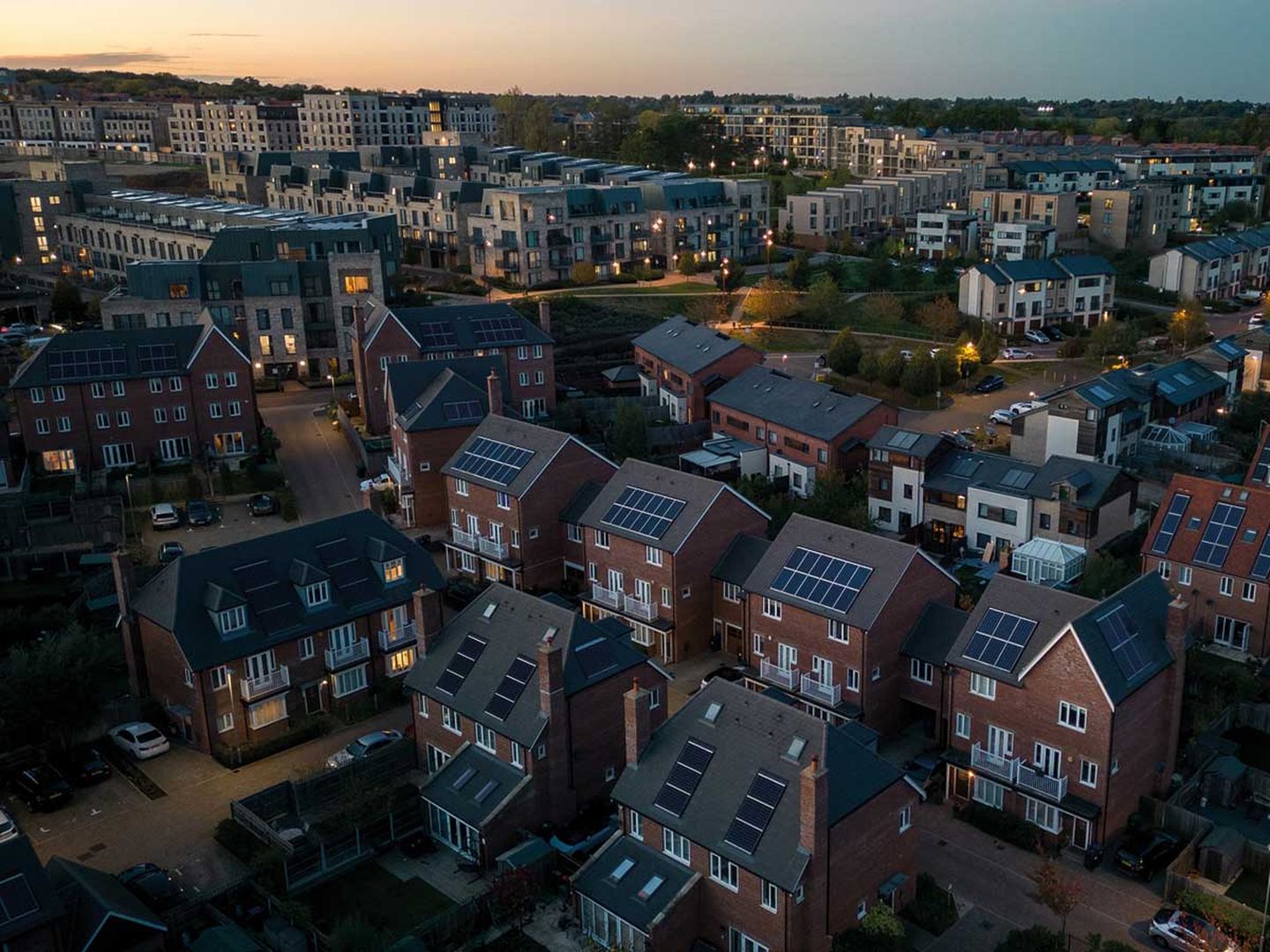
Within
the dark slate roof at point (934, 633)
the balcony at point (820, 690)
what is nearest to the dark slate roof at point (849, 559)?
the dark slate roof at point (934, 633)

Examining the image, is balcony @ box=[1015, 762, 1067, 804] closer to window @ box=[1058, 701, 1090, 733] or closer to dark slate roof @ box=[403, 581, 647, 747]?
window @ box=[1058, 701, 1090, 733]

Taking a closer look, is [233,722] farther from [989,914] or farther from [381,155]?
[381,155]

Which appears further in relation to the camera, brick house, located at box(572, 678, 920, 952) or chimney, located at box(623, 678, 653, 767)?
chimney, located at box(623, 678, 653, 767)

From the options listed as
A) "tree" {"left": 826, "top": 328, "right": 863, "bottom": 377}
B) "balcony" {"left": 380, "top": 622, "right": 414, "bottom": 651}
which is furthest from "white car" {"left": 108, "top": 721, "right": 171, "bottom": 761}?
"tree" {"left": 826, "top": 328, "right": 863, "bottom": 377}

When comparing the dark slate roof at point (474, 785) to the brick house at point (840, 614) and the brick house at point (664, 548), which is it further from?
the brick house at point (664, 548)

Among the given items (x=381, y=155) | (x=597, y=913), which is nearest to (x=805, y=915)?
(x=597, y=913)

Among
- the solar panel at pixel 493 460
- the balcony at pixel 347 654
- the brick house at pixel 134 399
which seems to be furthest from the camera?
the brick house at pixel 134 399
